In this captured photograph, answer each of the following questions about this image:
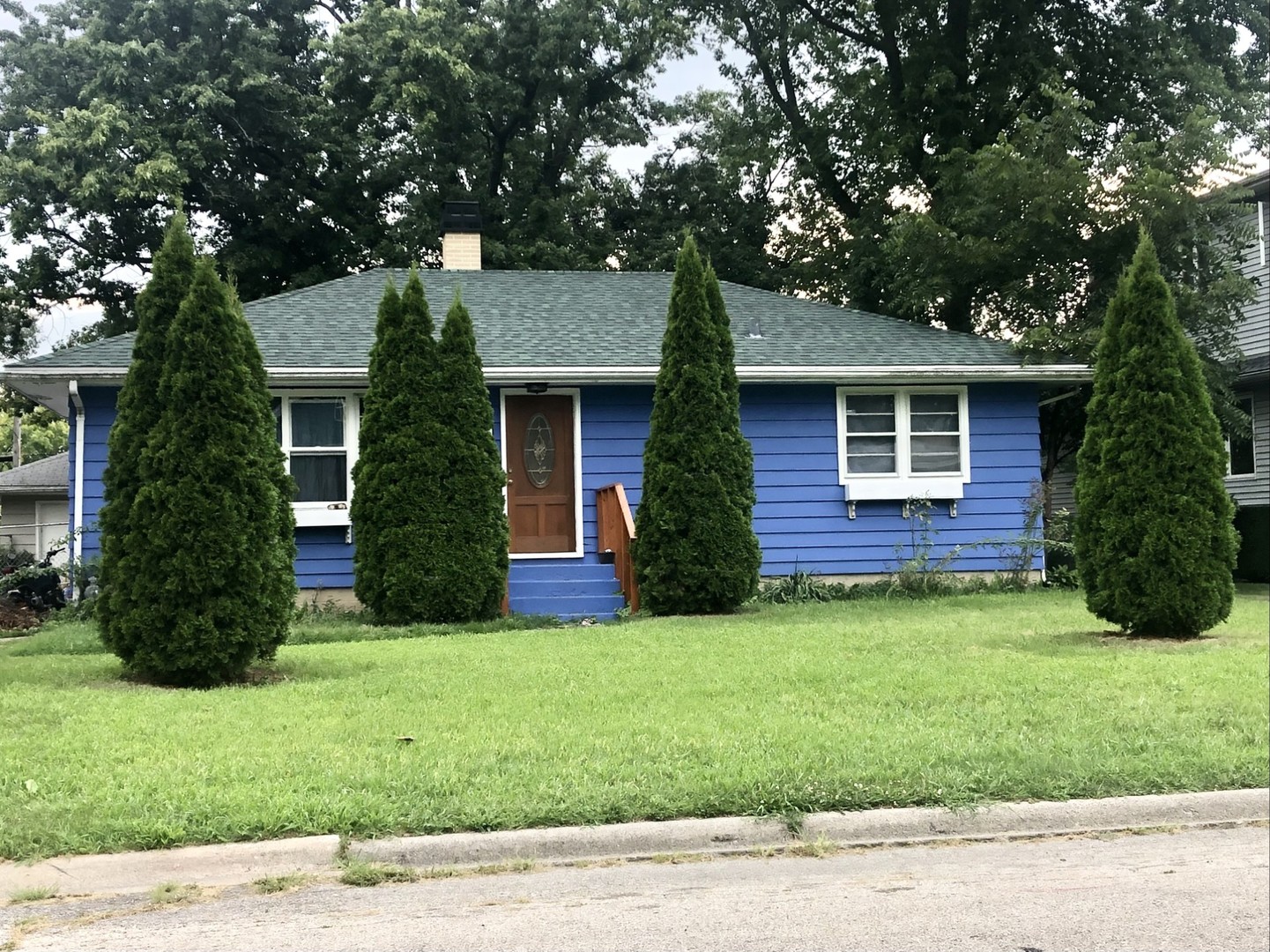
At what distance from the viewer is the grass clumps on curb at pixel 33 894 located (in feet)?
12.0

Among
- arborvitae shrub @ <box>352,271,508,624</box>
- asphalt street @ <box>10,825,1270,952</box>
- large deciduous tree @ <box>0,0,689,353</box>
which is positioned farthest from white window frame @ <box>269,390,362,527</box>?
large deciduous tree @ <box>0,0,689,353</box>

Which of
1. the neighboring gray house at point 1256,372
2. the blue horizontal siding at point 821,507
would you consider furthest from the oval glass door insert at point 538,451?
the neighboring gray house at point 1256,372

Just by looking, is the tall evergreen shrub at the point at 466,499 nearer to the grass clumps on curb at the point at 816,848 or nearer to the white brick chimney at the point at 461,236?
the white brick chimney at the point at 461,236

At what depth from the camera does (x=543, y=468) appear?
43.6 ft

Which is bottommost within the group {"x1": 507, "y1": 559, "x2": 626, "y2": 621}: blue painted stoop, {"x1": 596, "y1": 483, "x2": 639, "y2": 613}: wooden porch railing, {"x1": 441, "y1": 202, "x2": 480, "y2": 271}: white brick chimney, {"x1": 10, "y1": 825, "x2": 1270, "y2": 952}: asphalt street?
{"x1": 10, "y1": 825, "x2": 1270, "y2": 952}: asphalt street

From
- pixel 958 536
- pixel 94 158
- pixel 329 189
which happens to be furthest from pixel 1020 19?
pixel 94 158

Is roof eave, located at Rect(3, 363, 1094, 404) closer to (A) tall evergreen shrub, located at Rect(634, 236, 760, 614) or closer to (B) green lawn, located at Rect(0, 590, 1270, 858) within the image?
(A) tall evergreen shrub, located at Rect(634, 236, 760, 614)

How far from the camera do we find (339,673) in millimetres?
7473

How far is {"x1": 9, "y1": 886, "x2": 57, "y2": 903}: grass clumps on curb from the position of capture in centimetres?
366

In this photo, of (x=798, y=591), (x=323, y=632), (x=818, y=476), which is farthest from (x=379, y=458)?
(x=818, y=476)

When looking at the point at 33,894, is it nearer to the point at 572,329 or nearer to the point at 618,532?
the point at 618,532

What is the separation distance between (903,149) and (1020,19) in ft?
10.0

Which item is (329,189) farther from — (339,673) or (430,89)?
(339,673)

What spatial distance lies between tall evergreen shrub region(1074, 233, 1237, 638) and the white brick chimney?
1056cm
